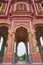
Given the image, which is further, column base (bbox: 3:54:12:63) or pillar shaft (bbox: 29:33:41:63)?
pillar shaft (bbox: 29:33:41:63)

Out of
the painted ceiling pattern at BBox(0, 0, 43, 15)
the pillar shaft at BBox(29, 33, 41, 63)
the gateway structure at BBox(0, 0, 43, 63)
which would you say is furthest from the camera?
the painted ceiling pattern at BBox(0, 0, 43, 15)

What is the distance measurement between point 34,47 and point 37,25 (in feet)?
8.83

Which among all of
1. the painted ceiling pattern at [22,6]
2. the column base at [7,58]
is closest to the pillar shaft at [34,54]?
the column base at [7,58]

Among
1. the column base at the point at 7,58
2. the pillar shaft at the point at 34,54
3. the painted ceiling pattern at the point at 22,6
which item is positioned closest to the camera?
the column base at the point at 7,58

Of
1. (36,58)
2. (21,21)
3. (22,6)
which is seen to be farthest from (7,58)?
(22,6)

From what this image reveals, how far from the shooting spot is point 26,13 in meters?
15.9

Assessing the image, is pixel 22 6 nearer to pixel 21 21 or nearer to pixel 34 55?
Result: pixel 21 21

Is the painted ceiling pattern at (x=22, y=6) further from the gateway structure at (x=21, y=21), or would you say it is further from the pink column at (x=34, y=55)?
the pink column at (x=34, y=55)

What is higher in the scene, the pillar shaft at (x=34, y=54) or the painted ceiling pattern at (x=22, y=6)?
the painted ceiling pattern at (x=22, y=6)

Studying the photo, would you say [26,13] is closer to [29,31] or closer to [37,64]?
[29,31]

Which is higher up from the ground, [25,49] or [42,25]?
[42,25]

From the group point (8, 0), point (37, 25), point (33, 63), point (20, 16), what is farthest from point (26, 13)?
point (33, 63)

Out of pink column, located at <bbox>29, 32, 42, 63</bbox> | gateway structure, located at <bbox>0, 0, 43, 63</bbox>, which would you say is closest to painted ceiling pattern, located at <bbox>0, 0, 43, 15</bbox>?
gateway structure, located at <bbox>0, 0, 43, 63</bbox>

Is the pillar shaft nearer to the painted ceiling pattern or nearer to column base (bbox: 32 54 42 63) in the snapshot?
column base (bbox: 32 54 42 63)
